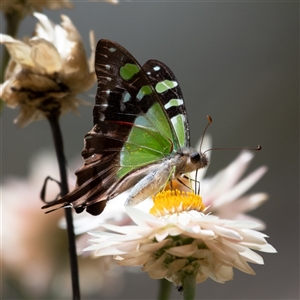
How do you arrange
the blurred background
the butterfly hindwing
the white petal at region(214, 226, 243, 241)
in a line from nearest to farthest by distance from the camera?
the white petal at region(214, 226, 243, 241) < the butterfly hindwing < the blurred background

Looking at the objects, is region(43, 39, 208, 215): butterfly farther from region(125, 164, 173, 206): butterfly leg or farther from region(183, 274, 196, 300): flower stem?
region(183, 274, 196, 300): flower stem

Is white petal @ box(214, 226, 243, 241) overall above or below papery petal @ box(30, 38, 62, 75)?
below

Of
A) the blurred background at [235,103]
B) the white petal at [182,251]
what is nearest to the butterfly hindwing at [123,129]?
the white petal at [182,251]

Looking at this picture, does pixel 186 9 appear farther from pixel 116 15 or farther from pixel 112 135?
pixel 112 135

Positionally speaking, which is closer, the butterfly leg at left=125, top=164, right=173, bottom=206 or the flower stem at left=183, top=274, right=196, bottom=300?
the flower stem at left=183, top=274, right=196, bottom=300

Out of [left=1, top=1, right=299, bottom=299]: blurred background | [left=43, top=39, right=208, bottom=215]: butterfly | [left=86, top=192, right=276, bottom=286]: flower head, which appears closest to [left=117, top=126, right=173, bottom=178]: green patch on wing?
[left=43, top=39, right=208, bottom=215]: butterfly

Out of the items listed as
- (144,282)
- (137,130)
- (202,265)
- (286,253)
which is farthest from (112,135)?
(286,253)
